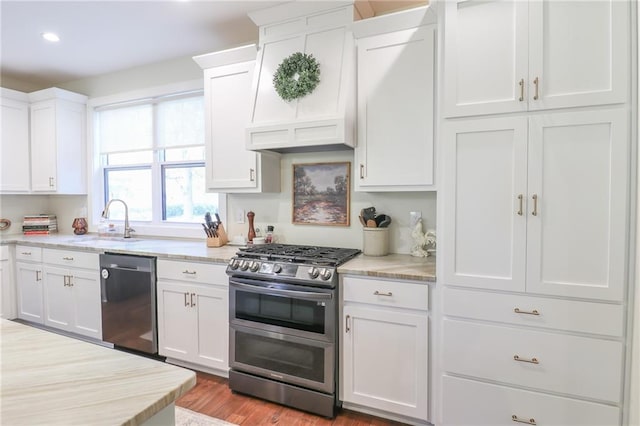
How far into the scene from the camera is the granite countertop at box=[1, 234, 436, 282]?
6.56 ft

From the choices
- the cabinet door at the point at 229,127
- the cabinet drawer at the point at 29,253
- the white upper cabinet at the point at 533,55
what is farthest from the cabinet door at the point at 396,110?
the cabinet drawer at the point at 29,253

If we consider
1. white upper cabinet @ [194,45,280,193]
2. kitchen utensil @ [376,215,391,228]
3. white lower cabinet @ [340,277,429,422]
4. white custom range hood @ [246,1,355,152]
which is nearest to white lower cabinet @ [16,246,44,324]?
white upper cabinet @ [194,45,280,193]

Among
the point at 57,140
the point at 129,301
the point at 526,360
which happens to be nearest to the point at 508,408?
the point at 526,360

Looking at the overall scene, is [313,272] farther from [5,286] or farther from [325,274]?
[5,286]

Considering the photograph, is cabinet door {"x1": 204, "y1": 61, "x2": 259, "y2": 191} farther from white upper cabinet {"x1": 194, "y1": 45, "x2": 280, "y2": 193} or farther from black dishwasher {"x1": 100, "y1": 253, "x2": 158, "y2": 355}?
black dishwasher {"x1": 100, "y1": 253, "x2": 158, "y2": 355}

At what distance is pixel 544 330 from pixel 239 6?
2.89m

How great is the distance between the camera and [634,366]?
149cm

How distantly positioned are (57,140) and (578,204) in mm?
4825

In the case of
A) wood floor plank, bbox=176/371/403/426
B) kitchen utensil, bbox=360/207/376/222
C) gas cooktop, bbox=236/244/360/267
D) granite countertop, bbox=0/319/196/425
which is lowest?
wood floor plank, bbox=176/371/403/426

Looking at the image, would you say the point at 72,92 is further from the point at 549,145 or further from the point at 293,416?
the point at 549,145

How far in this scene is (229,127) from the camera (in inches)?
110

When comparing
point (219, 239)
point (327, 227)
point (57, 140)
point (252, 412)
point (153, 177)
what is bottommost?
point (252, 412)

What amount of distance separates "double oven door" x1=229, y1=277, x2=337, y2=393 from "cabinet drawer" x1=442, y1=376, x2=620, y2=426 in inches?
28.1

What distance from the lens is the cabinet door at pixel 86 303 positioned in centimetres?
297
